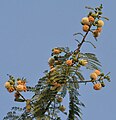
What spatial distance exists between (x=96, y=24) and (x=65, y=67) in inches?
21.3

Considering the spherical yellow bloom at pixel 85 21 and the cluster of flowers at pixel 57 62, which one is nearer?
A: the cluster of flowers at pixel 57 62

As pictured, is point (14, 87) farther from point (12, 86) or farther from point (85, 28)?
point (85, 28)

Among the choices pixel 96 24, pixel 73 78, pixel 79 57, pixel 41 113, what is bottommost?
pixel 41 113

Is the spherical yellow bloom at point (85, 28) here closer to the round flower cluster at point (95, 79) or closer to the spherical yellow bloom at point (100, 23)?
the spherical yellow bloom at point (100, 23)

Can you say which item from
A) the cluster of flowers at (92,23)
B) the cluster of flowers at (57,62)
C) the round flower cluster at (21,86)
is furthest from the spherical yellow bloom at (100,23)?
the round flower cluster at (21,86)

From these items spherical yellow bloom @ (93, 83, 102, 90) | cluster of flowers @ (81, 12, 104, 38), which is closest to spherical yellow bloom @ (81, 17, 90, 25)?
cluster of flowers @ (81, 12, 104, 38)

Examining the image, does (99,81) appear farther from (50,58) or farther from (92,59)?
(50,58)

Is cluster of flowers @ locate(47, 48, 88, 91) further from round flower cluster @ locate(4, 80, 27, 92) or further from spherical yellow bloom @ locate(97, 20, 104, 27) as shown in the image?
spherical yellow bloom @ locate(97, 20, 104, 27)

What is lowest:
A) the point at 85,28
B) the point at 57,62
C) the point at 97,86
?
the point at 97,86

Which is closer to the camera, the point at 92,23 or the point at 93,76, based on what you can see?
the point at 93,76

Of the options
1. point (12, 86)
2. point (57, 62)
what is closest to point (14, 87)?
point (12, 86)

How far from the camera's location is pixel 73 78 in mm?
3232

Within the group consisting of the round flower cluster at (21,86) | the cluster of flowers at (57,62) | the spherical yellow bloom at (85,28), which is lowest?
the round flower cluster at (21,86)

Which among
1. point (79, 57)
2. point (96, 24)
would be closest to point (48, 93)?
point (79, 57)
